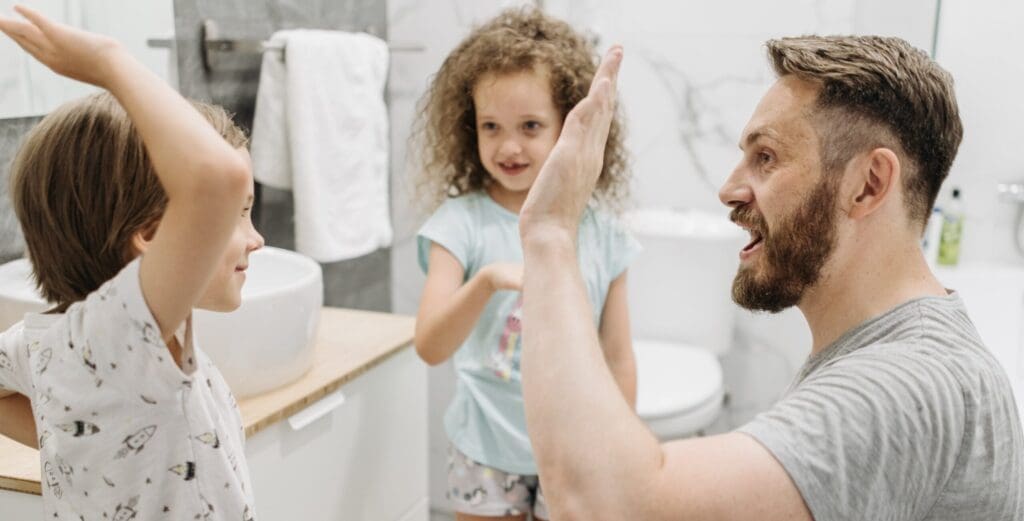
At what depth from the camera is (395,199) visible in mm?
2482

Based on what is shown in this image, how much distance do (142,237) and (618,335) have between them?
0.89 meters

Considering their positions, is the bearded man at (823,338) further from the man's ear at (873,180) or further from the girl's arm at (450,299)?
the girl's arm at (450,299)

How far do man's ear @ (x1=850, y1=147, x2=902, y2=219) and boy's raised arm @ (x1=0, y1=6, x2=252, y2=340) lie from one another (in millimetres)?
597

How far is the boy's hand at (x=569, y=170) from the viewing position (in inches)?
35.7

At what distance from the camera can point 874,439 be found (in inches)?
30.8

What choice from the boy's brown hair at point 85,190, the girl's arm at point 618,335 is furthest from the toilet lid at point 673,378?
the boy's brown hair at point 85,190

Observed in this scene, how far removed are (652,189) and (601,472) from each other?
70.8 inches

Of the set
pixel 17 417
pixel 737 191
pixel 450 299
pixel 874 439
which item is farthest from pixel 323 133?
pixel 874 439

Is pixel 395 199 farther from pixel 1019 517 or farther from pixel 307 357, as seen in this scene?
pixel 1019 517

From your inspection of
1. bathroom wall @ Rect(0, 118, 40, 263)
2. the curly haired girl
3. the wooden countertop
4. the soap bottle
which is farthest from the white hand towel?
the soap bottle

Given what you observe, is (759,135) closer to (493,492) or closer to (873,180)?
(873,180)

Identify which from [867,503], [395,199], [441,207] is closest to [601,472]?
[867,503]

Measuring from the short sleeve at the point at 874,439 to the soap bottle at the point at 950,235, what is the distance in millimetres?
1681

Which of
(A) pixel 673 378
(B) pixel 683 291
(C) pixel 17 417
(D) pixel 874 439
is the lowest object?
(A) pixel 673 378
